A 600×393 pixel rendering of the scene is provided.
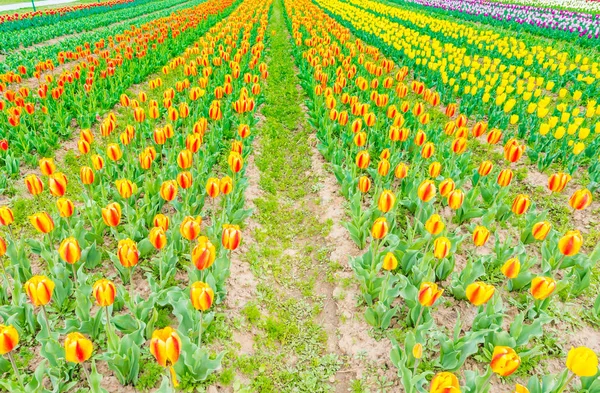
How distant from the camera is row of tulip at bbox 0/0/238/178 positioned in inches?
249

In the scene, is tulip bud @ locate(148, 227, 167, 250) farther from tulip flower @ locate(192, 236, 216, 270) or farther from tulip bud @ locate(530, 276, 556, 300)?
tulip bud @ locate(530, 276, 556, 300)

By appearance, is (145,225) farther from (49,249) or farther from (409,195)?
(409,195)

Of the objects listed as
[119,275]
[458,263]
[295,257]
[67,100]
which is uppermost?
[67,100]

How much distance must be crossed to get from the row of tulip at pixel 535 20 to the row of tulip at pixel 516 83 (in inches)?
132

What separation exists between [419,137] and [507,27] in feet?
63.3

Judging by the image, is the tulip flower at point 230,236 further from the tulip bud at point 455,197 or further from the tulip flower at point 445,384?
the tulip bud at point 455,197

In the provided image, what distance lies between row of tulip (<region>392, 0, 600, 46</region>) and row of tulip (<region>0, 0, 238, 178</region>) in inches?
654

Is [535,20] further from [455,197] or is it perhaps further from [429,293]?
[429,293]

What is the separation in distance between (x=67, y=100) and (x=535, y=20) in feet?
74.3

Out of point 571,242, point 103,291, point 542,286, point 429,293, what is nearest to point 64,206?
point 103,291

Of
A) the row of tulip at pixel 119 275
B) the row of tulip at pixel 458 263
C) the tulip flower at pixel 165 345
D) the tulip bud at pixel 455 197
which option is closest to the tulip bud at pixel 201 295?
the row of tulip at pixel 119 275

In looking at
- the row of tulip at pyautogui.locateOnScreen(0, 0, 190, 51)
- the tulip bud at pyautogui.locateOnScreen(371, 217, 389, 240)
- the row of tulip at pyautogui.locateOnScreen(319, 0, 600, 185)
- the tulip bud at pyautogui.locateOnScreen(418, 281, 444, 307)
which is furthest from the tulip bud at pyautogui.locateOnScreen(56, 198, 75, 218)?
the row of tulip at pyautogui.locateOnScreen(0, 0, 190, 51)

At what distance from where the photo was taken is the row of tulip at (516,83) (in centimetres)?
658

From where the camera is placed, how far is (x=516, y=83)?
1023 cm
